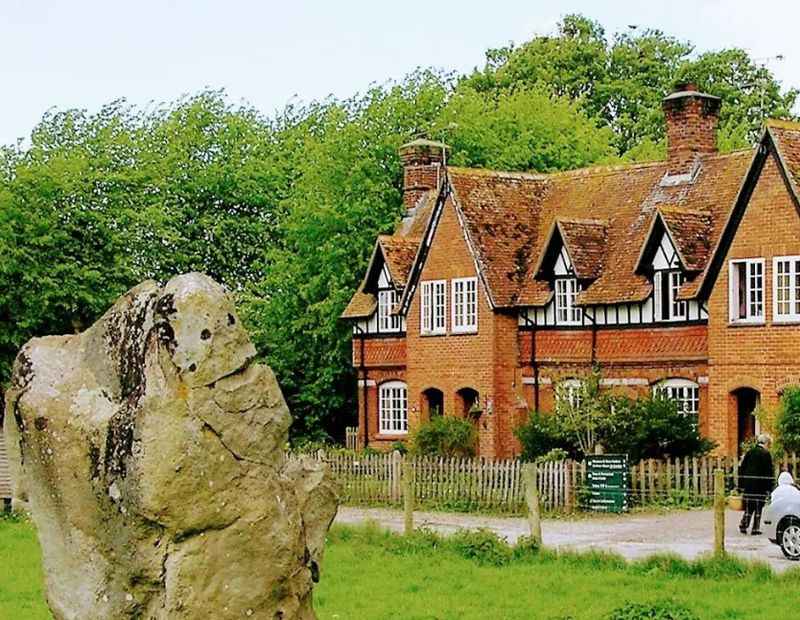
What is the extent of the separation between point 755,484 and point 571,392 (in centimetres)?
1366

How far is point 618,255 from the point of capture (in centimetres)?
4275

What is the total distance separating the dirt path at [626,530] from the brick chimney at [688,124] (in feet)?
49.1

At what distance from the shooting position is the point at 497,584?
20.1m

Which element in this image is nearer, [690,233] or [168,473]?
[168,473]

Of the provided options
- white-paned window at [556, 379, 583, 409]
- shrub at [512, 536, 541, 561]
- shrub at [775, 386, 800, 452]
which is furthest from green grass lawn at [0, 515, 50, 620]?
shrub at [775, 386, 800, 452]

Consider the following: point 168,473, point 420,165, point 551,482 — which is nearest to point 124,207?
point 420,165

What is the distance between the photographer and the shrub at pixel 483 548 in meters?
22.6

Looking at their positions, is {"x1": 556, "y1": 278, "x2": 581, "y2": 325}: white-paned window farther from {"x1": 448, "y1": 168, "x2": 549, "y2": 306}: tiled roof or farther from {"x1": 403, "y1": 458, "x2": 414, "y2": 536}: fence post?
{"x1": 403, "y1": 458, "x2": 414, "y2": 536}: fence post

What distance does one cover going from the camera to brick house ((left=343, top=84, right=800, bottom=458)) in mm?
37719

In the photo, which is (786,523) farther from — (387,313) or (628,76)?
(628,76)

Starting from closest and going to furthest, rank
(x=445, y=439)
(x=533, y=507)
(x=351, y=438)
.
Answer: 1. (x=533, y=507)
2. (x=445, y=439)
3. (x=351, y=438)

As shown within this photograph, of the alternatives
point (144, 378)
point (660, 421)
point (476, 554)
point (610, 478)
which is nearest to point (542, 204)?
point (660, 421)

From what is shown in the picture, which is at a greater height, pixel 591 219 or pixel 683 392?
pixel 591 219

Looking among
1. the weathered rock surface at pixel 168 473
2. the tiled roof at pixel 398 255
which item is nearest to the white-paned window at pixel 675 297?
the tiled roof at pixel 398 255
